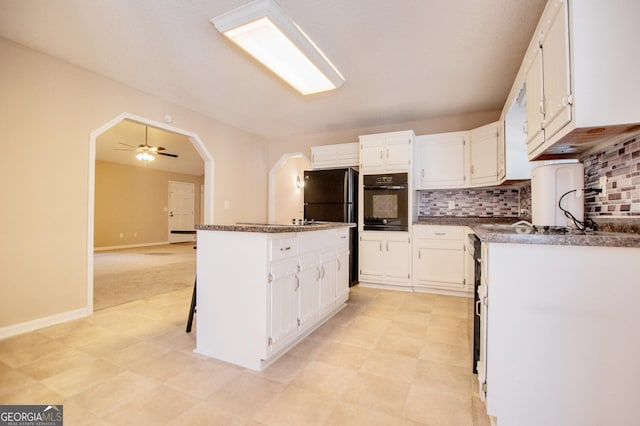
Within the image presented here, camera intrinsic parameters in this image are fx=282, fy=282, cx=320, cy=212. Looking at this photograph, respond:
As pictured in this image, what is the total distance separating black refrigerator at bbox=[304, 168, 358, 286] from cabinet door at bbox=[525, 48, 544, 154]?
236 cm

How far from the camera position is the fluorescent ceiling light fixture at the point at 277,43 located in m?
2.00

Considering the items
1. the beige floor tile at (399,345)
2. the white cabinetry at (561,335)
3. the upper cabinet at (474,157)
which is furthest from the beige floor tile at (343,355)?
the upper cabinet at (474,157)

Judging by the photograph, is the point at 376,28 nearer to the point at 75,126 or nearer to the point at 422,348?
the point at 422,348

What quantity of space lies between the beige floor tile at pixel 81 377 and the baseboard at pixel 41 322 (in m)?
1.12

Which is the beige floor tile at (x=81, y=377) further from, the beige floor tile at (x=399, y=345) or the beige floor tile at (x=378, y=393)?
the beige floor tile at (x=399, y=345)

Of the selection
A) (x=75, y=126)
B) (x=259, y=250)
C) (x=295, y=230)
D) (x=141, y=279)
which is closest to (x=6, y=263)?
(x=75, y=126)

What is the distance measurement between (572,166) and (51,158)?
14.0 ft

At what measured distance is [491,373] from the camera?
133 centimetres

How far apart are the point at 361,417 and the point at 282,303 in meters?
0.86

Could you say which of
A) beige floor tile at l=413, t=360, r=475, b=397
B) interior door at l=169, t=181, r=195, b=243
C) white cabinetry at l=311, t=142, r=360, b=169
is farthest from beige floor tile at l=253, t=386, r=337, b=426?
interior door at l=169, t=181, r=195, b=243

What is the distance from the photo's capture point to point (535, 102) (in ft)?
6.01

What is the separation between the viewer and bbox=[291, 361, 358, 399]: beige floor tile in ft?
5.46

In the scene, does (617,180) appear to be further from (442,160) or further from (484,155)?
(442,160)

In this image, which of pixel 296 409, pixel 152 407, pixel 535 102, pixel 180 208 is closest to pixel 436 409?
pixel 296 409
